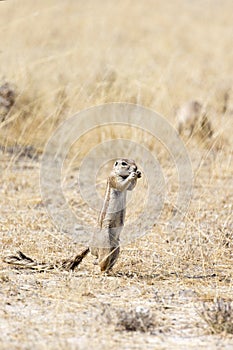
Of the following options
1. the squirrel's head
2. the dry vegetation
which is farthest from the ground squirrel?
the dry vegetation

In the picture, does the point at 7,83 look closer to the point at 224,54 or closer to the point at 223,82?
the point at 223,82

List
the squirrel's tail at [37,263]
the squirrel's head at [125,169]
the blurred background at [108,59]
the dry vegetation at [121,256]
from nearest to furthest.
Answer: the dry vegetation at [121,256] < the squirrel's head at [125,169] < the squirrel's tail at [37,263] < the blurred background at [108,59]

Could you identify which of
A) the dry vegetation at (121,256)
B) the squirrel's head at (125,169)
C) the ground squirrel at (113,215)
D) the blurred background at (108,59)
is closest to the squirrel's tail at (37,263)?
the dry vegetation at (121,256)

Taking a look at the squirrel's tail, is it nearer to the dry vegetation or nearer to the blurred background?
the dry vegetation

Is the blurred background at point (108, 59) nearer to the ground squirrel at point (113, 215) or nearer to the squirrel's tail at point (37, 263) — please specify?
the squirrel's tail at point (37, 263)

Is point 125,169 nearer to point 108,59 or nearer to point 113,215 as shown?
point 113,215

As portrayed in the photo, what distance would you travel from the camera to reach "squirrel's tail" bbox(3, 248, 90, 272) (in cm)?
441

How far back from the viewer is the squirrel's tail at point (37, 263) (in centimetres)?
441

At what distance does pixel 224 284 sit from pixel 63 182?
3.11 meters

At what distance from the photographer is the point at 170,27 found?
1756cm

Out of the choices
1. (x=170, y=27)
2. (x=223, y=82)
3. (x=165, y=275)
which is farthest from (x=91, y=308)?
(x=170, y=27)

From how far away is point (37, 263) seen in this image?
4547 mm

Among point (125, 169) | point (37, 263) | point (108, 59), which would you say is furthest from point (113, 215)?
point (108, 59)

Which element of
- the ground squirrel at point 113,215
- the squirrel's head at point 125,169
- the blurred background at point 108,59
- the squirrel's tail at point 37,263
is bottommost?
the squirrel's tail at point 37,263
